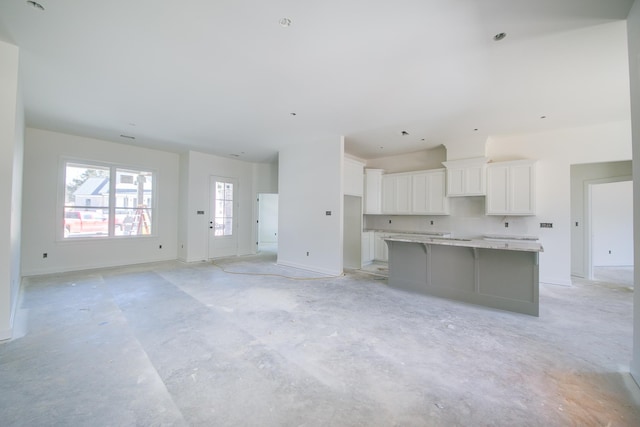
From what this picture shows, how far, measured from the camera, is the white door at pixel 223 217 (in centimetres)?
715

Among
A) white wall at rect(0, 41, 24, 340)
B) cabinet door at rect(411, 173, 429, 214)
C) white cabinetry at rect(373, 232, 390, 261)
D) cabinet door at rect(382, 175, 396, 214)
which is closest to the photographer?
white wall at rect(0, 41, 24, 340)

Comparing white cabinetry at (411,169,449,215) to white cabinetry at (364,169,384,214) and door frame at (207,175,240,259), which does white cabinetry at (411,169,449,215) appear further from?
door frame at (207,175,240,259)

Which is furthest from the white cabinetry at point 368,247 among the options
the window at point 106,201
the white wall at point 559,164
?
the window at point 106,201

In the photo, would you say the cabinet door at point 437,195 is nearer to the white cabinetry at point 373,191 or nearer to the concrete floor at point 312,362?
the white cabinetry at point 373,191

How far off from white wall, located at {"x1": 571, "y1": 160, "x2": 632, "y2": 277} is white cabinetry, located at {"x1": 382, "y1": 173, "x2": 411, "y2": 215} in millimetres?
3368

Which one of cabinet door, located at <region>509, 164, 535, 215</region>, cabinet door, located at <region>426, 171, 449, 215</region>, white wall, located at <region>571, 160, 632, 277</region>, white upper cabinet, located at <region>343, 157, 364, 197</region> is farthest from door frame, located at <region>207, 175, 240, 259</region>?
white wall, located at <region>571, 160, 632, 277</region>

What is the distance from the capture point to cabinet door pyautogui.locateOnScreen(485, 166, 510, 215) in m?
5.12

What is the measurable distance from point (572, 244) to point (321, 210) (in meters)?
5.44

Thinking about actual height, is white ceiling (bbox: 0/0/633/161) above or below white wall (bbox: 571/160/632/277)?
above

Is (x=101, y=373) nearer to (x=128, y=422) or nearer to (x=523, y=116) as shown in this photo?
(x=128, y=422)

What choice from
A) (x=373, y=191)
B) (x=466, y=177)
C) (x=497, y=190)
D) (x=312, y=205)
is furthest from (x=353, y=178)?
(x=497, y=190)

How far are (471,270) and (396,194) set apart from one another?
3.15 metres

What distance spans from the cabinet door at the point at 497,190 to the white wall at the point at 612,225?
3553 millimetres

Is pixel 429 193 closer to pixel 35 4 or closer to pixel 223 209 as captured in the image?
pixel 223 209
